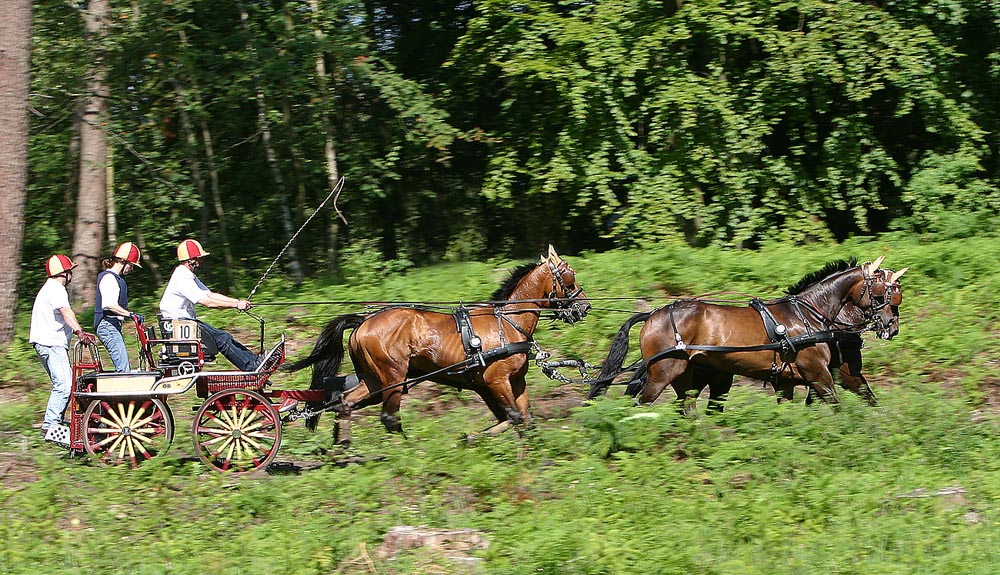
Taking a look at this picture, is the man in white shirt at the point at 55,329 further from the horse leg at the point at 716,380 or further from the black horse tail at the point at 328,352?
the horse leg at the point at 716,380

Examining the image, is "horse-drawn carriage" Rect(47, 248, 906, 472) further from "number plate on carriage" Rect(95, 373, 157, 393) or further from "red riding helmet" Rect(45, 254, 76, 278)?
"red riding helmet" Rect(45, 254, 76, 278)

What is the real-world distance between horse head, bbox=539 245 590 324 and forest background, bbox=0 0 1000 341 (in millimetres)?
7548

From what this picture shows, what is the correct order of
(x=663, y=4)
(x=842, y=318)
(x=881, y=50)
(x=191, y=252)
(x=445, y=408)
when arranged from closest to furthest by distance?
(x=191, y=252)
(x=842, y=318)
(x=445, y=408)
(x=881, y=50)
(x=663, y=4)

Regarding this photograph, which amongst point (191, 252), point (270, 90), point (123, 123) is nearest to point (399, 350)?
point (191, 252)

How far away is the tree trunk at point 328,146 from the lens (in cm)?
1745

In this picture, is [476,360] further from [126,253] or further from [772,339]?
[126,253]

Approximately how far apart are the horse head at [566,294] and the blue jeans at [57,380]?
4.76 metres

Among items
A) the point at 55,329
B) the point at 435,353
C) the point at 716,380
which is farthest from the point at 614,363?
the point at 55,329

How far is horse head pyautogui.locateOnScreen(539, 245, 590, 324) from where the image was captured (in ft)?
33.5

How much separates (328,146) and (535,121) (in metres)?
A: 3.76

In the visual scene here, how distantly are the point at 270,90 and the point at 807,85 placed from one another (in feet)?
30.5

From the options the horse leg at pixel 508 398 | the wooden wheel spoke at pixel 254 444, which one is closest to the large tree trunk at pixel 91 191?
the wooden wheel spoke at pixel 254 444

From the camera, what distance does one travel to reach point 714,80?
58.1 ft

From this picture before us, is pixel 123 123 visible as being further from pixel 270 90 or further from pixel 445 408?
pixel 445 408
